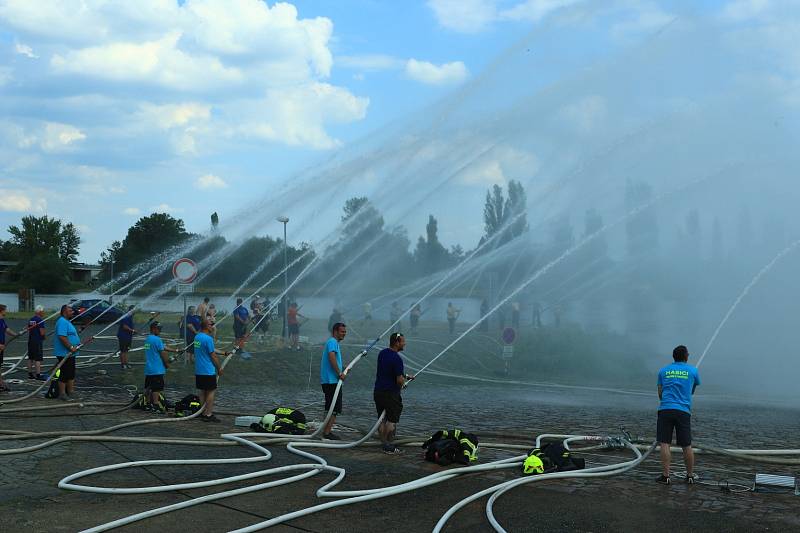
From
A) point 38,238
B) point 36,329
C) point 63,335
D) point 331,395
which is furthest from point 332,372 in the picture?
point 38,238

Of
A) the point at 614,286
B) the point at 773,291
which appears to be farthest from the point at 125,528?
the point at 614,286

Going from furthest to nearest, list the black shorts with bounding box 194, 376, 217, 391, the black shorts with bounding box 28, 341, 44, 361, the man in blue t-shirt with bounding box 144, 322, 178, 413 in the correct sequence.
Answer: the black shorts with bounding box 28, 341, 44, 361
the man in blue t-shirt with bounding box 144, 322, 178, 413
the black shorts with bounding box 194, 376, 217, 391

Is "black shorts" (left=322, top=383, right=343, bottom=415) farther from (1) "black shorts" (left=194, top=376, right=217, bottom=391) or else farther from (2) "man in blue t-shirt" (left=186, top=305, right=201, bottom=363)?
(2) "man in blue t-shirt" (left=186, top=305, right=201, bottom=363)

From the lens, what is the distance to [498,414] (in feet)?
51.4

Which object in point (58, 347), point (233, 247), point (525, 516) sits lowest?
point (525, 516)

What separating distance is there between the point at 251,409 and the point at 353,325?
2152 cm

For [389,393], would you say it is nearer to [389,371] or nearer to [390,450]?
[389,371]

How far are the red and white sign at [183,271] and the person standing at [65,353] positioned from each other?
413cm

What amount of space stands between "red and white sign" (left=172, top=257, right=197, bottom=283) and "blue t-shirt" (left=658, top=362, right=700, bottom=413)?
44.6ft

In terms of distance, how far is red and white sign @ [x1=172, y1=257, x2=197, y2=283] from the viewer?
20.1 metres

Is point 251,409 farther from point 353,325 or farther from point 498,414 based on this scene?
point 353,325

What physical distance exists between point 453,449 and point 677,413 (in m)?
2.73

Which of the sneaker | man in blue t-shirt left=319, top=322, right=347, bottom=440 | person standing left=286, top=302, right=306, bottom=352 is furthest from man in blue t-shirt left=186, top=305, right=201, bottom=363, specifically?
the sneaker

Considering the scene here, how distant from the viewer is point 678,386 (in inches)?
373
